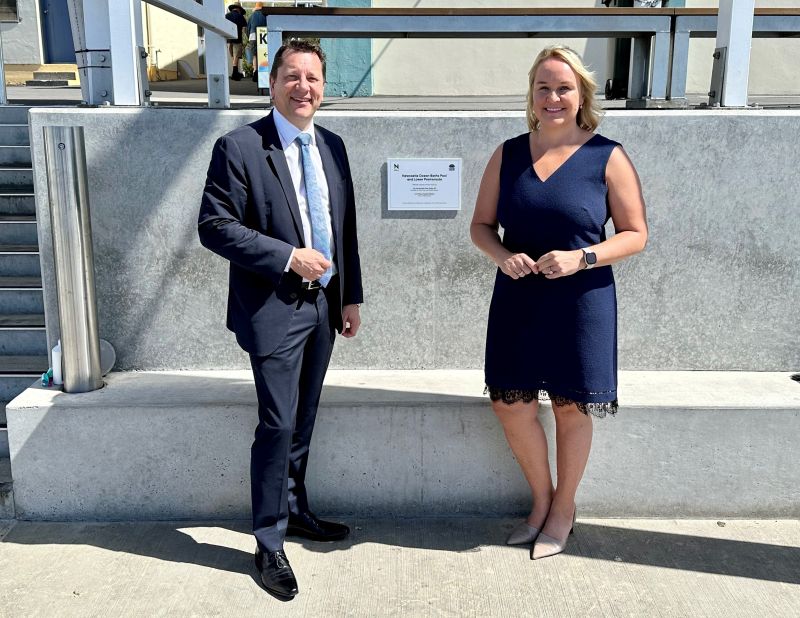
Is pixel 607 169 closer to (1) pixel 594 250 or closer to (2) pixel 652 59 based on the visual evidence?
(1) pixel 594 250

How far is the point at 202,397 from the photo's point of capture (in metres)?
3.86

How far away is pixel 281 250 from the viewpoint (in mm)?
3027

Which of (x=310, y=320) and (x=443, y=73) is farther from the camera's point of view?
(x=443, y=73)

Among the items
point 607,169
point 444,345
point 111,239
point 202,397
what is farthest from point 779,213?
point 111,239

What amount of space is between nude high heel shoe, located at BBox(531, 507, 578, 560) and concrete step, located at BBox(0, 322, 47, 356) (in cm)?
276

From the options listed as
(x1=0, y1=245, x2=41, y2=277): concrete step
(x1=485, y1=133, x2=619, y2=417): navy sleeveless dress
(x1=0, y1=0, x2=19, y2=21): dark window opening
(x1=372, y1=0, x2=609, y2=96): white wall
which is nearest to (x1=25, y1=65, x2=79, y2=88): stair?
(x1=0, y1=0, x2=19, y2=21): dark window opening

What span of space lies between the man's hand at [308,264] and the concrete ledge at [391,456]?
0.92 meters

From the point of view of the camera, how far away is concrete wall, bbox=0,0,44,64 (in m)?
13.8

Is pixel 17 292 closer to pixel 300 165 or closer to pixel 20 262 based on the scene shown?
pixel 20 262

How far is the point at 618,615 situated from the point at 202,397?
76.4 inches

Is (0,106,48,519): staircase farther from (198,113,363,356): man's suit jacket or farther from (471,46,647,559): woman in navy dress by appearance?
(471,46,647,559): woman in navy dress

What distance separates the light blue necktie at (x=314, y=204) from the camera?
3189 mm

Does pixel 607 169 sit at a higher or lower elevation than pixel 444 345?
higher

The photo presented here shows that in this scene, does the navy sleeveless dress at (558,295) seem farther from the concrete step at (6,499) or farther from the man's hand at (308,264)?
the concrete step at (6,499)
